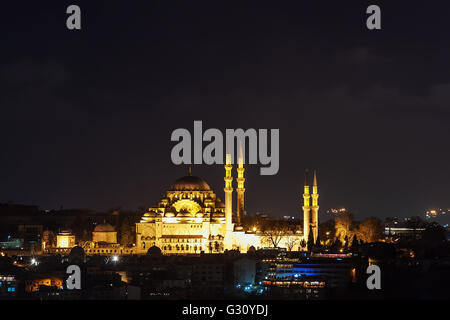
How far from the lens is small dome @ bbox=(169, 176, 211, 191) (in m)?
84.4

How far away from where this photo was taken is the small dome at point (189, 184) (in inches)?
3322

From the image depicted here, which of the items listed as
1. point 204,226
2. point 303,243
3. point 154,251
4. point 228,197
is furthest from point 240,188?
point 154,251

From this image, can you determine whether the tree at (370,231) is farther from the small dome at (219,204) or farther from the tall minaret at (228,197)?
the tall minaret at (228,197)

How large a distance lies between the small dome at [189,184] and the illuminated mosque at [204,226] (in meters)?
0.90

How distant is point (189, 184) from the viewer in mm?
84438

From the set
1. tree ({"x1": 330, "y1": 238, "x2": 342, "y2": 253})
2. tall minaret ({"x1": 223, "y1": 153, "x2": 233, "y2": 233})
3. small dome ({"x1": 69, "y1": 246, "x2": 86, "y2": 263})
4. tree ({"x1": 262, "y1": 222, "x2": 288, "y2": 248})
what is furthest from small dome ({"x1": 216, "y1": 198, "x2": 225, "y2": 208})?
small dome ({"x1": 69, "y1": 246, "x2": 86, "y2": 263})

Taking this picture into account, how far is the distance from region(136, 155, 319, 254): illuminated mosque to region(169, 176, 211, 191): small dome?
896 millimetres

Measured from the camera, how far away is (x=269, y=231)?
3260 inches

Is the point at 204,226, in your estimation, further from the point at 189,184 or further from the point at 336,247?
the point at 336,247

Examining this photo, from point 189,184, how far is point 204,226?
478 cm

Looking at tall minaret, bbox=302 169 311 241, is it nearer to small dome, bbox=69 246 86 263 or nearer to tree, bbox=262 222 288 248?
tree, bbox=262 222 288 248

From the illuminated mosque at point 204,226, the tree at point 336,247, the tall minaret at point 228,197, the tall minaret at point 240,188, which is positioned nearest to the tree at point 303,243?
the illuminated mosque at point 204,226

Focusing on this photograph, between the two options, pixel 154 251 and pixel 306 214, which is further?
pixel 306 214
